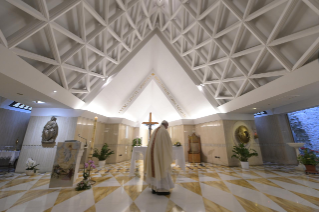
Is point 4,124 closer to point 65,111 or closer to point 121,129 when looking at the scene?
point 65,111

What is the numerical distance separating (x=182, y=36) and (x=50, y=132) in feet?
26.0

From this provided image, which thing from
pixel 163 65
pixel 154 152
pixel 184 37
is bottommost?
pixel 154 152

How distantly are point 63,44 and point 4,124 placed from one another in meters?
6.70

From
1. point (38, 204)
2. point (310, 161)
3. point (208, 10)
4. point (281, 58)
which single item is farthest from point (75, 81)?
point (310, 161)

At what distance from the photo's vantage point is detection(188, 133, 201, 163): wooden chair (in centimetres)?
838

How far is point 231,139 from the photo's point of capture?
7.36 metres

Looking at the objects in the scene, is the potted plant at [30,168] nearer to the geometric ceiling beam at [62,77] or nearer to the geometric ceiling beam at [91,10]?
the geometric ceiling beam at [62,77]

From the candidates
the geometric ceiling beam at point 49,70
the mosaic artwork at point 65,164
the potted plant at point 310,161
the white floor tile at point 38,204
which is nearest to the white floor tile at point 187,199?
the white floor tile at point 38,204

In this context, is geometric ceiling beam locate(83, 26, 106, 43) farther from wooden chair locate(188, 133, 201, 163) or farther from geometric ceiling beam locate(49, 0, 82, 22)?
wooden chair locate(188, 133, 201, 163)

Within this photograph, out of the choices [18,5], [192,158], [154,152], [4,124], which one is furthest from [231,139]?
[4,124]

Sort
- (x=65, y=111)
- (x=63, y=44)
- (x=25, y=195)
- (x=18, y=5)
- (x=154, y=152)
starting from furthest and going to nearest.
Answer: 1. (x=65, y=111)
2. (x=63, y=44)
3. (x=154, y=152)
4. (x=25, y=195)
5. (x=18, y=5)

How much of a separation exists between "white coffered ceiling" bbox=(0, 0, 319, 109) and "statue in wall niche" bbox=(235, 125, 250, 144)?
1.93 m

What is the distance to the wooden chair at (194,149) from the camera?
330 inches

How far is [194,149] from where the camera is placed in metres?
8.75
